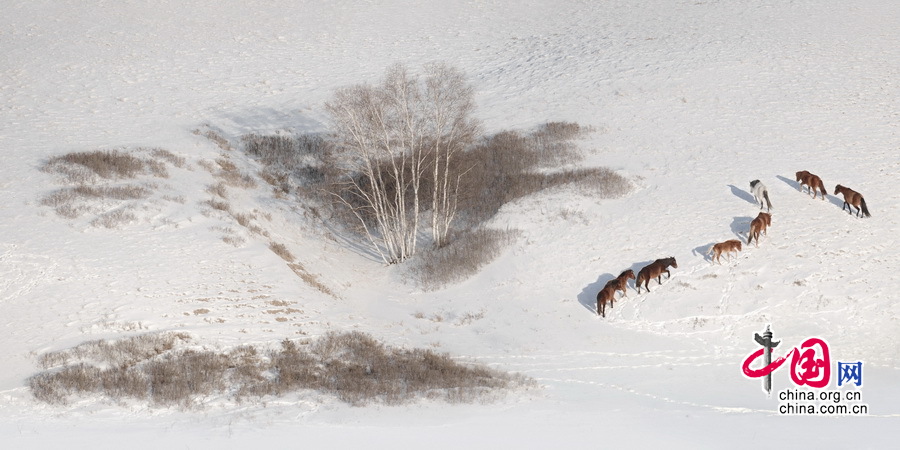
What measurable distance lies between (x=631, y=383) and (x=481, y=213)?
11.1 metres

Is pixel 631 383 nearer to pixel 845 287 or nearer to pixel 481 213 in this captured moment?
pixel 845 287

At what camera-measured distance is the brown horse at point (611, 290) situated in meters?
20.7

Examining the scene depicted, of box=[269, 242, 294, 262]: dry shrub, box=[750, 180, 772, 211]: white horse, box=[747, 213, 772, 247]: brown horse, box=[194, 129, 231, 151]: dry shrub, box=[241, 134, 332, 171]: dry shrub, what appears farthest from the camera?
box=[194, 129, 231, 151]: dry shrub

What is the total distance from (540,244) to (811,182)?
10.0 metres

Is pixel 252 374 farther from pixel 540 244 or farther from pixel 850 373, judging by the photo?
pixel 850 373

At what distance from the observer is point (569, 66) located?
4044cm

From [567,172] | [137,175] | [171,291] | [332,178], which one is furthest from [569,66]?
[171,291]

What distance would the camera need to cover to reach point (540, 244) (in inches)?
947

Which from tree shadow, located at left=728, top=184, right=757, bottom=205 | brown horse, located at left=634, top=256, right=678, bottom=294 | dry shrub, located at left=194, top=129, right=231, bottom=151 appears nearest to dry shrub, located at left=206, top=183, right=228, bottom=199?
dry shrub, located at left=194, top=129, right=231, bottom=151

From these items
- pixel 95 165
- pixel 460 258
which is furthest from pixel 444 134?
pixel 95 165

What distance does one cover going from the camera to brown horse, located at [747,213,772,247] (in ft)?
74.3

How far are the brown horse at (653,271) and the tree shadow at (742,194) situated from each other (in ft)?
19.0

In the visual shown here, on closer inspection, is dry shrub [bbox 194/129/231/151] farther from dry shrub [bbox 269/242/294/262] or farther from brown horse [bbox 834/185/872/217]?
brown horse [bbox 834/185/872/217]

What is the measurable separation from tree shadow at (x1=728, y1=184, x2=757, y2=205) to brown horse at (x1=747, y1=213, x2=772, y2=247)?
2.25 metres
